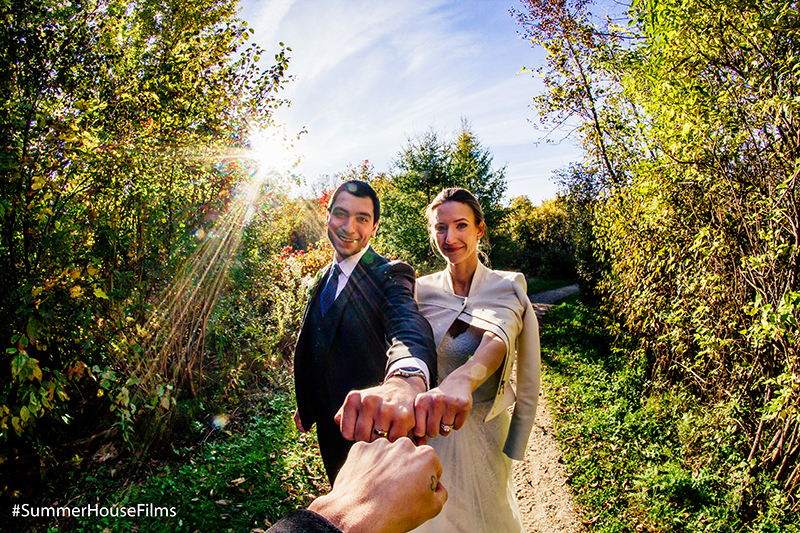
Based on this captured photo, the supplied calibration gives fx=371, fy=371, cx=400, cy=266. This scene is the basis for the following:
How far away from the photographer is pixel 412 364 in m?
1.47

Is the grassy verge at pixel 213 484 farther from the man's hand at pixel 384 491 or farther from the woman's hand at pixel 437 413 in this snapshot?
the man's hand at pixel 384 491

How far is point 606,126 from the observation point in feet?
23.0

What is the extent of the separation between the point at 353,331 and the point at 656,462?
14.6 ft

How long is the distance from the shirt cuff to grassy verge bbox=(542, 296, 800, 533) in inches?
144

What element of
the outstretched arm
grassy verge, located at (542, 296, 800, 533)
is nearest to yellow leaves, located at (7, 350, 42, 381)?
the outstretched arm

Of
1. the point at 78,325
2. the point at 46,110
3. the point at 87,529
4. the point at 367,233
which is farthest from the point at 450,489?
the point at 46,110

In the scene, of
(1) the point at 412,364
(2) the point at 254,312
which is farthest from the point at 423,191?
(1) the point at 412,364

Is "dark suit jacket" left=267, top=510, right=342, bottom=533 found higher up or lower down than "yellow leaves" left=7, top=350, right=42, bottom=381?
lower down

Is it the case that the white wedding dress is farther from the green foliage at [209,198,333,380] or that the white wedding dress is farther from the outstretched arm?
the green foliage at [209,198,333,380]

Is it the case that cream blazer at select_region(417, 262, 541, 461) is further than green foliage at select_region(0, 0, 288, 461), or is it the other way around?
green foliage at select_region(0, 0, 288, 461)

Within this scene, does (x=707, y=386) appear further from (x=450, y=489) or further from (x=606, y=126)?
(x=606, y=126)

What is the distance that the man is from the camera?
0.73 meters

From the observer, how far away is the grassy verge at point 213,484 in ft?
10.6

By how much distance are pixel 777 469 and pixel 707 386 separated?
1.17 m
